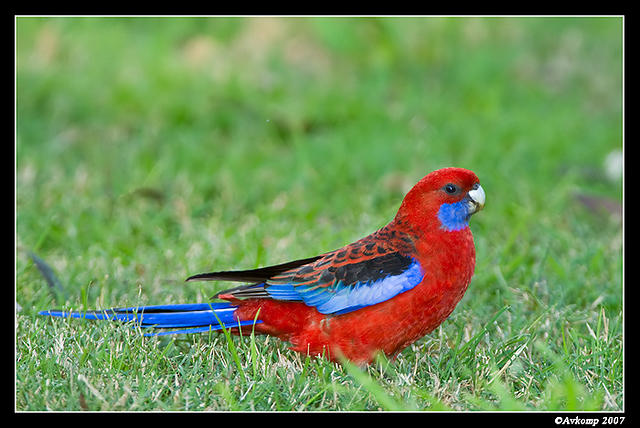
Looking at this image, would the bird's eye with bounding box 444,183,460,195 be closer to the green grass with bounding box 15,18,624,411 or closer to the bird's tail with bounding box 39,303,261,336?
the green grass with bounding box 15,18,624,411

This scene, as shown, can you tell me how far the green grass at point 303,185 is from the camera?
2.75m

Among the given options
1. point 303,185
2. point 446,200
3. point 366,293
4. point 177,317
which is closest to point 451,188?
point 446,200

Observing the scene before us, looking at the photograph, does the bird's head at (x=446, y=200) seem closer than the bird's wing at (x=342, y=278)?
No

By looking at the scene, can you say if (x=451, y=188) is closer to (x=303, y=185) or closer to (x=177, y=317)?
(x=177, y=317)

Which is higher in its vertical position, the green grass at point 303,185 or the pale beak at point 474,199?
the pale beak at point 474,199

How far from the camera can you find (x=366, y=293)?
110 inches

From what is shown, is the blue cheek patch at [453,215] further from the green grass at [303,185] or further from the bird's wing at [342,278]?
the green grass at [303,185]

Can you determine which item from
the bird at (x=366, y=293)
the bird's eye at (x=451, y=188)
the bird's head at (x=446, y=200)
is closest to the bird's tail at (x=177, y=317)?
the bird at (x=366, y=293)

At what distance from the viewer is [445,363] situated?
2975 mm

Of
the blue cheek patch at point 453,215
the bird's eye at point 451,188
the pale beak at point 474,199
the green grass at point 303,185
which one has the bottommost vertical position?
the green grass at point 303,185

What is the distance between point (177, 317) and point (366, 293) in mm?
750

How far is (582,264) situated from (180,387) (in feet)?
7.86

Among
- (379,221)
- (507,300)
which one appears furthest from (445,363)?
(379,221)
